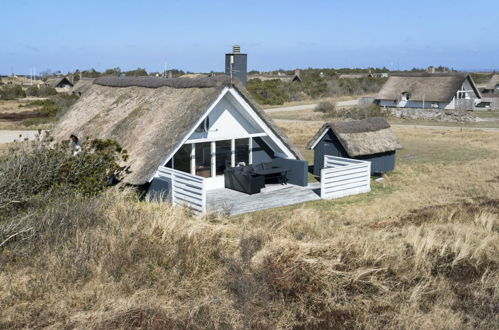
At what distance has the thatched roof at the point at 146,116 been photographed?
1390cm

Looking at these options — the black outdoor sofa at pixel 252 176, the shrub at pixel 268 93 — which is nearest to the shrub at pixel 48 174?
the black outdoor sofa at pixel 252 176

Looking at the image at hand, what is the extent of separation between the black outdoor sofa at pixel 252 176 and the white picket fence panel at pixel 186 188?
2306 millimetres

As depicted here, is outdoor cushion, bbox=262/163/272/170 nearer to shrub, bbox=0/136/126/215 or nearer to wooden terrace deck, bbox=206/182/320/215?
wooden terrace deck, bbox=206/182/320/215

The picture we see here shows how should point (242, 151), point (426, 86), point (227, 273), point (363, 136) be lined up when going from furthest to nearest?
1. point (426, 86)
2. point (363, 136)
3. point (242, 151)
4. point (227, 273)

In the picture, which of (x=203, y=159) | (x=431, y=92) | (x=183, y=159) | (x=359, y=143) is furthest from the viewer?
(x=431, y=92)

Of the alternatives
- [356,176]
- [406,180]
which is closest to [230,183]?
[356,176]

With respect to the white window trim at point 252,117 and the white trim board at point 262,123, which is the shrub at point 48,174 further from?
the white trim board at point 262,123

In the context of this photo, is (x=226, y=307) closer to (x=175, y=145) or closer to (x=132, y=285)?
(x=132, y=285)

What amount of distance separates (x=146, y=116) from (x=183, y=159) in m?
1.76

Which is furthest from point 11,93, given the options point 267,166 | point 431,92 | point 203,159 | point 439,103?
point 267,166

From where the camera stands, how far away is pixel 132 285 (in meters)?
6.52

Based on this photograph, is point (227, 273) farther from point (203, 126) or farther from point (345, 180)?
point (345, 180)

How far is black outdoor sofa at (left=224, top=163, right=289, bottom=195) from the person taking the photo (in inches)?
605

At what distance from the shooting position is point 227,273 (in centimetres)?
709
